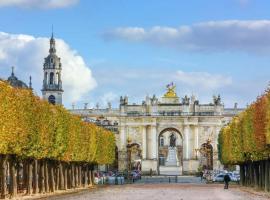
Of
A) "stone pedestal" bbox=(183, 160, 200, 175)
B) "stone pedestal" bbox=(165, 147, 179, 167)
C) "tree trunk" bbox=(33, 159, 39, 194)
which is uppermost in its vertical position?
"stone pedestal" bbox=(165, 147, 179, 167)

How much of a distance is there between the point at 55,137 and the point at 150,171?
10076 cm

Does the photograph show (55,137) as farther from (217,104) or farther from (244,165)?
(217,104)

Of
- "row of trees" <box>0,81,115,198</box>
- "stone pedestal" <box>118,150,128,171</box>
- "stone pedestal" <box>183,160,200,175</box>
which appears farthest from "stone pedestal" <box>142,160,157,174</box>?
"row of trees" <box>0,81,115,198</box>

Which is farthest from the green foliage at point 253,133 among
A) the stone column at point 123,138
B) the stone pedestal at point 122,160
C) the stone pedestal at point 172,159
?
the stone pedestal at point 172,159

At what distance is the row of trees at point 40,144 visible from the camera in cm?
5972

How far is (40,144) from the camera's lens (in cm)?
6925

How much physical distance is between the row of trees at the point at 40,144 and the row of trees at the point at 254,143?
18.3m

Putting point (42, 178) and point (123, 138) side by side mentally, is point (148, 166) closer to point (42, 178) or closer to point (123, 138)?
point (123, 138)

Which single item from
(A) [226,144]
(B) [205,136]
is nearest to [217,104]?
(B) [205,136]

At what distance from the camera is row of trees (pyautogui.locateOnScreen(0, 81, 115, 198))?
59719 mm

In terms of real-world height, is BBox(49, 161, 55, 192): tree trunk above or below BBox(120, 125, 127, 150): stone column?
below

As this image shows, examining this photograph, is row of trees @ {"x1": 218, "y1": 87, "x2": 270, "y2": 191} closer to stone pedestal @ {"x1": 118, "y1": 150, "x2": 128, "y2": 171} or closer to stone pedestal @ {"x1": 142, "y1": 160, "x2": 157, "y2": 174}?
stone pedestal @ {"x1": 142, "y1": 160, "x2": 157, "y2": 174}

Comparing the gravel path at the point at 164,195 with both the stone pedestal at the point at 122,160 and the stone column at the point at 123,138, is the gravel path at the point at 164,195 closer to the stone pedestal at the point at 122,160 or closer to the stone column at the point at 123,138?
the stone pedestal at the point at 122,160

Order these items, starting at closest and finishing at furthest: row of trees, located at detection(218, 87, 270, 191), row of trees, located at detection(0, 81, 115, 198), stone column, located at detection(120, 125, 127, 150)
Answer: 1. row of trees, located at detection(0, 81, 115, 198)
2. row of trees, located at detection(218, 87, 270, 191)
3. stone column, located at detection(120, 125, 127, 150)
